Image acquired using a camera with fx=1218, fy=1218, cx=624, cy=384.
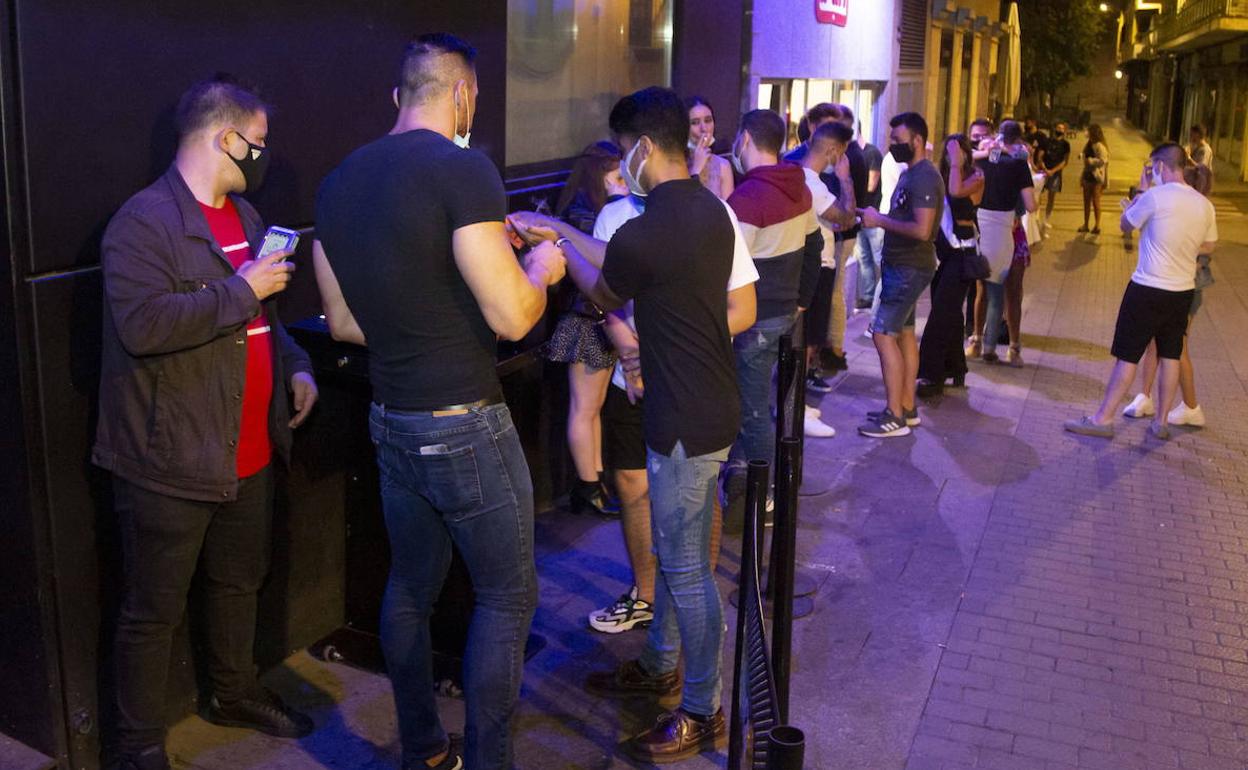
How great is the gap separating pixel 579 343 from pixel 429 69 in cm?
211

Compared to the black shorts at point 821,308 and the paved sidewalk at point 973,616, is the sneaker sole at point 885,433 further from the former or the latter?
the black shorts at point 821,308

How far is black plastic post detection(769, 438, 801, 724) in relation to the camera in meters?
2.72

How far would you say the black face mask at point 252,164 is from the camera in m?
3.47

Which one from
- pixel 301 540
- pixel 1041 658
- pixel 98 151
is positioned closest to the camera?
pixel 98 151

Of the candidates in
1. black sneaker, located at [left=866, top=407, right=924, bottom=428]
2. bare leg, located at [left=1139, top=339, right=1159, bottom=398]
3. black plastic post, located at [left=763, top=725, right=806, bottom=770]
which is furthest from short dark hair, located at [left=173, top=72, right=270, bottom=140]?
bare leg, located at [left=1139, top=339, right=1159, bottom=398]

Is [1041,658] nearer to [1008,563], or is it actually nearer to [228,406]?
[1008,563]

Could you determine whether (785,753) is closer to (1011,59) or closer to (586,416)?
(586,416)

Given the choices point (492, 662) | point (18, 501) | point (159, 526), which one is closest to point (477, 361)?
point (492, 662)

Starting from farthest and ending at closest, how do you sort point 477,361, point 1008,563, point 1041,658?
point 1008,563 < point 1041,658 < point 477,361

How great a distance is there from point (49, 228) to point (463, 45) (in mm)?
1216

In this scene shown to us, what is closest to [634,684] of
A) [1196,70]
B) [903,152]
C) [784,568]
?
[784,568]

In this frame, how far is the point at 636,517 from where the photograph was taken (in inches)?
178

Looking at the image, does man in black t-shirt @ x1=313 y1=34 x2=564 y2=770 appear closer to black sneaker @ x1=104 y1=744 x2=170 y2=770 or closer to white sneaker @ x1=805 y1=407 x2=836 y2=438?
black sneaker @ x1=104 y1=744 x2=170 y2=770

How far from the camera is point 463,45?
10.4 ft
